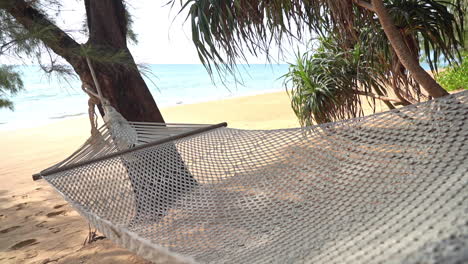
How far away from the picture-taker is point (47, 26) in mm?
1820

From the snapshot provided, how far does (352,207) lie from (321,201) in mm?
124

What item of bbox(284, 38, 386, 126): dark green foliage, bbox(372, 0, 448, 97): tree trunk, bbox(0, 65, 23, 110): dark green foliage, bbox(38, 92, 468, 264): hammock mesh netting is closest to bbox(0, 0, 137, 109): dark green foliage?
bbox(0, 65, 23, 110): dark green foliage

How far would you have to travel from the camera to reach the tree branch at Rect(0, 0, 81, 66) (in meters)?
1.76

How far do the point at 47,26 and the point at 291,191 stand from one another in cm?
149

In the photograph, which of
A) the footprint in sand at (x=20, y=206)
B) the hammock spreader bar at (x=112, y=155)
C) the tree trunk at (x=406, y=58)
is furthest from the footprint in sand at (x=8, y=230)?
the tree trunk at (x=406, y=58)

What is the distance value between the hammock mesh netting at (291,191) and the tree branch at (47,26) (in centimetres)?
54

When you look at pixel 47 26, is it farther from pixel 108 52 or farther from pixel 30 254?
pixel 30 254

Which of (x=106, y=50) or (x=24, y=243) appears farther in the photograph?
(x=106, y=50)

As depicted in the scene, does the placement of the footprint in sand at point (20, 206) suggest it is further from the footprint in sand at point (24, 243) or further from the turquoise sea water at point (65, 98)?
the turquoise sea water at point (65, 98)

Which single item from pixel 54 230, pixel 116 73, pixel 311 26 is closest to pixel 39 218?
pixel 54 230

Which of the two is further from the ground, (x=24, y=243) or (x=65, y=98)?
(x=65, y=98)

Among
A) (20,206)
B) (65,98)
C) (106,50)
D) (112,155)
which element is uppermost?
(65,98)

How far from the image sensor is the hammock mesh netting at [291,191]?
2.09 ft

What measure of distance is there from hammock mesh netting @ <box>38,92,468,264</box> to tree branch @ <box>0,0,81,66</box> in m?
0.54
